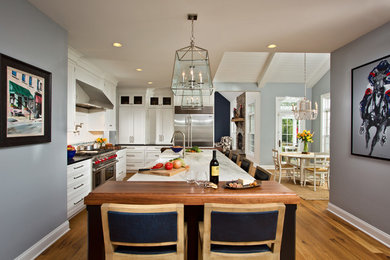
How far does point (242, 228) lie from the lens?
1224mm

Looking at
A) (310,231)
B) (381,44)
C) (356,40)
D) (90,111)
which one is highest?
(356,40)

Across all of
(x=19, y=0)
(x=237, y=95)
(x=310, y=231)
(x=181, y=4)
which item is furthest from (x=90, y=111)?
(x=237, y=95)

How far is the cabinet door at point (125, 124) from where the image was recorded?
6641 millimetres

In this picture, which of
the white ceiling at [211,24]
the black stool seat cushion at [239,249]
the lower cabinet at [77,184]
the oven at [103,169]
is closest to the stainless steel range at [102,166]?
the oven at [103,169]

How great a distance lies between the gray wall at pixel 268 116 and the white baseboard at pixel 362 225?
3.74 m

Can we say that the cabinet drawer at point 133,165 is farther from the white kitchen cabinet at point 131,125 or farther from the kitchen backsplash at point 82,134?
the kitchen backsplash at point 82,134

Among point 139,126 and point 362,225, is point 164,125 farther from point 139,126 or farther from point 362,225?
point 362,225

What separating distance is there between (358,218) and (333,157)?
3.15ft

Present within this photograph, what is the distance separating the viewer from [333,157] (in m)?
3.57

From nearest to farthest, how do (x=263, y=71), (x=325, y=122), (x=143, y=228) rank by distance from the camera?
(x=143, y=228) < (x=263, y=71) < (x=325, y=122)

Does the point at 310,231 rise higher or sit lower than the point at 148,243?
lower

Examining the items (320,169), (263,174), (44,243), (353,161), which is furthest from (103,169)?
(320,169)

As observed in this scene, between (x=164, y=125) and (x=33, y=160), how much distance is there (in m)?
4.72

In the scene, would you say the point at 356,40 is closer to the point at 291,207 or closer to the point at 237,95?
the point at 291,207
